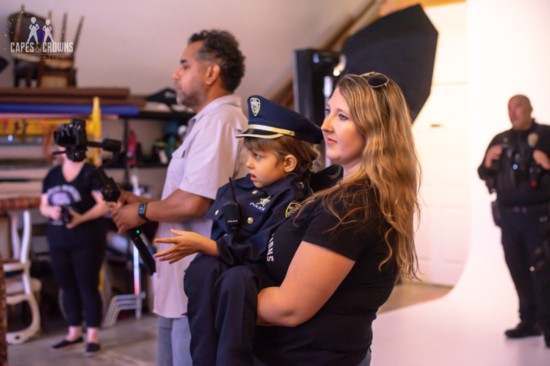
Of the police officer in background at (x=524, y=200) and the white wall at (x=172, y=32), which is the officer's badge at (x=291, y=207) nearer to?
the police officer in background at (x=524, y=200)

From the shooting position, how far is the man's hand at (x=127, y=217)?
2.29m

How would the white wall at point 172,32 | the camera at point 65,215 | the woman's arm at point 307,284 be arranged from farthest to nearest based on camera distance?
the white wall at point 172,32
the camera at point 65,215
the woman's arm at point 307,284

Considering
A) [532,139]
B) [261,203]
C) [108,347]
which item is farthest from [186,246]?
[108,347]

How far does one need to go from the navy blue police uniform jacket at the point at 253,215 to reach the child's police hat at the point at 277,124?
0.11 meters

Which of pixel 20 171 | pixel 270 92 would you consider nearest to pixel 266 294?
pixel 20 171

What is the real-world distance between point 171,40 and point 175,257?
15.2 ft

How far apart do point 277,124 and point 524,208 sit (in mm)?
2156

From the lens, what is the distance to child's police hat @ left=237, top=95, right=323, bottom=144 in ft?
5.96

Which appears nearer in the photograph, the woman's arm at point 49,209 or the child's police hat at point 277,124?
the child's police hat at point 277,124

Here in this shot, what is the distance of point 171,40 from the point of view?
6008mm

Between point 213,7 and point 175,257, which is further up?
point 213,7

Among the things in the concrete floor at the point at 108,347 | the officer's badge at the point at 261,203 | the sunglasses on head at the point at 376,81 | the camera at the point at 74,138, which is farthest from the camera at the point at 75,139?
the concrete floor at the point at 108,347

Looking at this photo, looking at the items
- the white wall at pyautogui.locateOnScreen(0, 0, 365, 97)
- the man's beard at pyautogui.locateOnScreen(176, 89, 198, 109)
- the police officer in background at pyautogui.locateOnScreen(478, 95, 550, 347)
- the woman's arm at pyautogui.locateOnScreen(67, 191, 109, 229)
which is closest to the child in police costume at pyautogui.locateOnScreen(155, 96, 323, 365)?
the man's beard at pyautogui.locateOnScreen(176, 89, 198, 109)

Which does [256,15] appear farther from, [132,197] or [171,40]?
[132,197]
